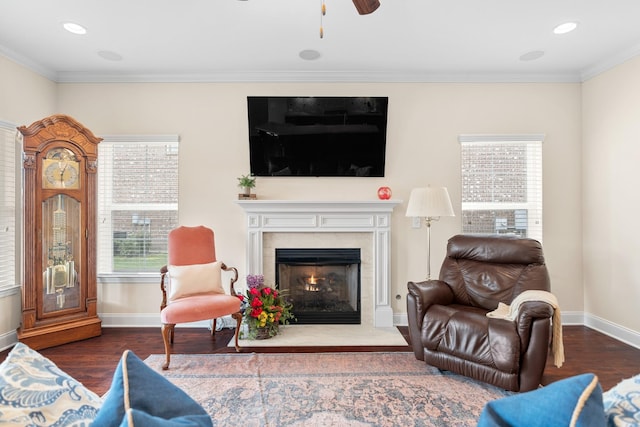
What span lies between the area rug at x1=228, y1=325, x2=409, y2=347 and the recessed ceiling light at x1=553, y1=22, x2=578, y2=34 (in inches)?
123

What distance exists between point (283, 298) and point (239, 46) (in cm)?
265

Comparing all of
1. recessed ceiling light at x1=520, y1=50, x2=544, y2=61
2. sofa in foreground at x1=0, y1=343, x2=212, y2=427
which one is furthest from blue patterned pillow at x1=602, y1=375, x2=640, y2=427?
recessed ceiling light at x1=520, y1=50, x2=544, y2=61

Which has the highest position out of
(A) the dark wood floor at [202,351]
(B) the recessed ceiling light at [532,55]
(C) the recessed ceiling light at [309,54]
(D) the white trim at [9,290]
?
(C) the recessed ceiling light at [309,54]

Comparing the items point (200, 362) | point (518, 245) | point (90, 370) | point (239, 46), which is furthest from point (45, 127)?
point (518, 245)

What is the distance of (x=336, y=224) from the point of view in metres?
3.74

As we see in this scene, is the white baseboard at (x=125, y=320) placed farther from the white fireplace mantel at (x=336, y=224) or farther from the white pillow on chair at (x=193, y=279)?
the white fireplace mantel at (x=336, y=224)

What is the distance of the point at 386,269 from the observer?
3.75 meters

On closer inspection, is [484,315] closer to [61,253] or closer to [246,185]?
[246,185]

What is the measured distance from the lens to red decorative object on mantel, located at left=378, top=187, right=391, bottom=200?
3.74 meters

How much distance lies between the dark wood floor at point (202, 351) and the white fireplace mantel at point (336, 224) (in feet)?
1.66

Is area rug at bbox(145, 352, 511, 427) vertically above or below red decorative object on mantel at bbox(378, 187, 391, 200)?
below

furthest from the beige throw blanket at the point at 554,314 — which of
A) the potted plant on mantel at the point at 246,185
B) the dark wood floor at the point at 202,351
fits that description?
the potted plant on mantel at the point at 246,185

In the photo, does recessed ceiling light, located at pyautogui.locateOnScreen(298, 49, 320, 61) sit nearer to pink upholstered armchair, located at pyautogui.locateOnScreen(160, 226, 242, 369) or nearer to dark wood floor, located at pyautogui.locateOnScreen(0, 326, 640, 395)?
pink upholstered armchair, located at pyautogui.locateOnScreen(160, 226, 242, 369)

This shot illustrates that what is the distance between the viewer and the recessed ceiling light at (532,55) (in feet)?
10.9
